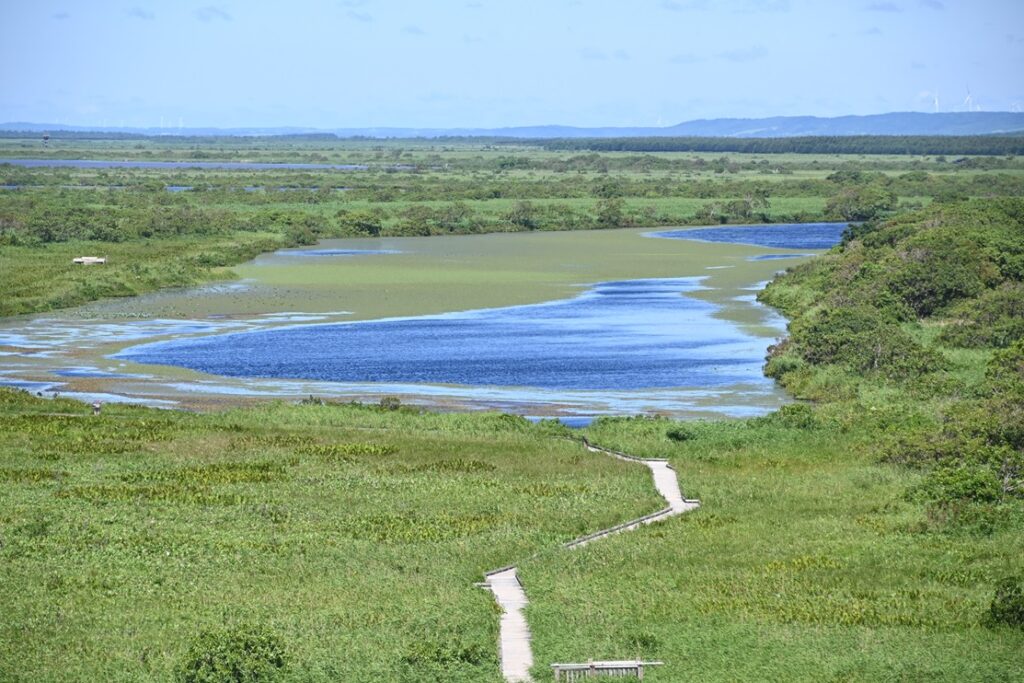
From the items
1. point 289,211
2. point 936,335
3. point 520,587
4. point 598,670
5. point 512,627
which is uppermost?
point 598,670

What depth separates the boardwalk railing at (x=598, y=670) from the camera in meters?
22.5

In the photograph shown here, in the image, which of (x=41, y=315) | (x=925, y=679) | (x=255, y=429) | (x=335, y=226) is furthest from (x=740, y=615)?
(x=335, y=226)

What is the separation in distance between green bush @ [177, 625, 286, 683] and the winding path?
11.9 feet

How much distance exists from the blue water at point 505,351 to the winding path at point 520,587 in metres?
18.1

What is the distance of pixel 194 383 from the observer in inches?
2288

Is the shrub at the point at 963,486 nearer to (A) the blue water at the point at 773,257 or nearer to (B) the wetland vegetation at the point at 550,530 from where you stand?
(B) the wetland vegetation at the point at 550,530

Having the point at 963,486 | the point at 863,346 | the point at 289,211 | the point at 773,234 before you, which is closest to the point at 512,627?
the point at 963,486

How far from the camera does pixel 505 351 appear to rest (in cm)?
6594

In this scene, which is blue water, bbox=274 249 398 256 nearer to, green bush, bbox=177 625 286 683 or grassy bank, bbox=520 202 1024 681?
grassy bank, bbox=520 202 1024 681

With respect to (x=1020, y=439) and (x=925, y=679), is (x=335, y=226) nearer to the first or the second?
(x=1020, y=439)

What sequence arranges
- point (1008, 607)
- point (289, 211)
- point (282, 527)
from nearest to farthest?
point (1008, 607)
point (282, 527)
point (289, 211)

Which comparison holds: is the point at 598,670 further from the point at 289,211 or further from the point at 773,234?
the point at 289,211

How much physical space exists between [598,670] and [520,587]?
5.80 m

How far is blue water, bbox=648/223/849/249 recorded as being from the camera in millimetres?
123938
